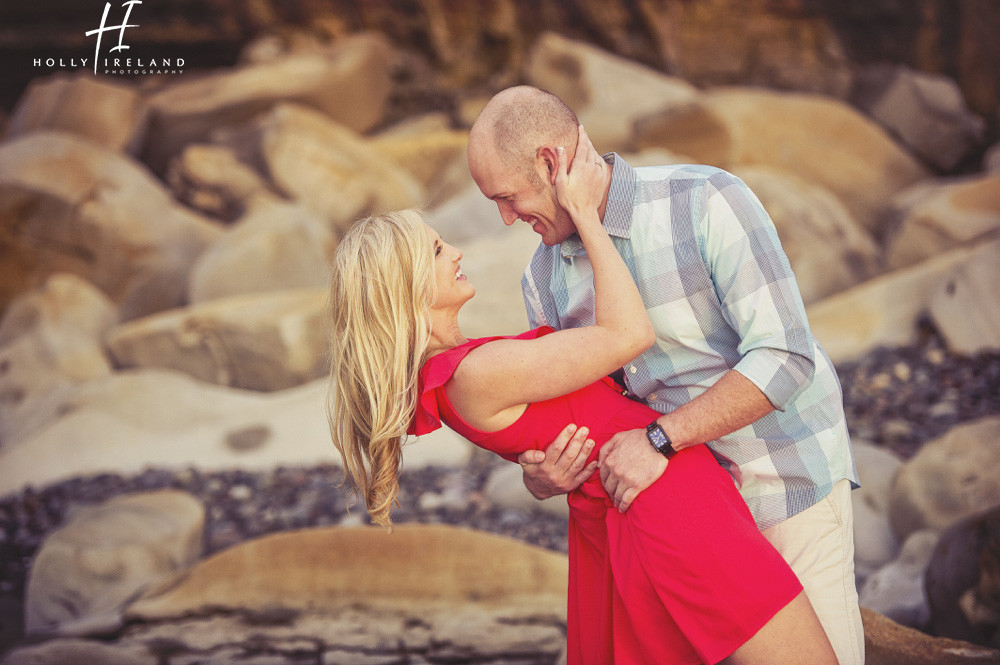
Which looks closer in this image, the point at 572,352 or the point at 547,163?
the point at 572,352

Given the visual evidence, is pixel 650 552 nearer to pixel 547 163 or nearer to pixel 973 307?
pixel 547 163

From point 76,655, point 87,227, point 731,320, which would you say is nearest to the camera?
point 731,320

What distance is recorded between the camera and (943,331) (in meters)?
6.76

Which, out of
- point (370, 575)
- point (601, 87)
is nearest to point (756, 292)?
point (370, 575)

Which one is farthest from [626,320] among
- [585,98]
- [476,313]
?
[585,98]

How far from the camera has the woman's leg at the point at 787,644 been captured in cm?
187

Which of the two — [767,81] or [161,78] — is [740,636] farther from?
[161,78]

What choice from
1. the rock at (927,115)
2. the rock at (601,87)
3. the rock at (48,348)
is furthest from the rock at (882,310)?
the rock at (48,348)

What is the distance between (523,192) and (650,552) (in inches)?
39.2

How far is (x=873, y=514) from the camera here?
457 cm

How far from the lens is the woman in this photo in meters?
1.90

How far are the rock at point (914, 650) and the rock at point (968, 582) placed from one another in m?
0.30

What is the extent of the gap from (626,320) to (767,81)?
12.8 m

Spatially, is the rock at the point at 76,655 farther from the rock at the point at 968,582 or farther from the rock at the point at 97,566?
the rock at the point at 968,582
